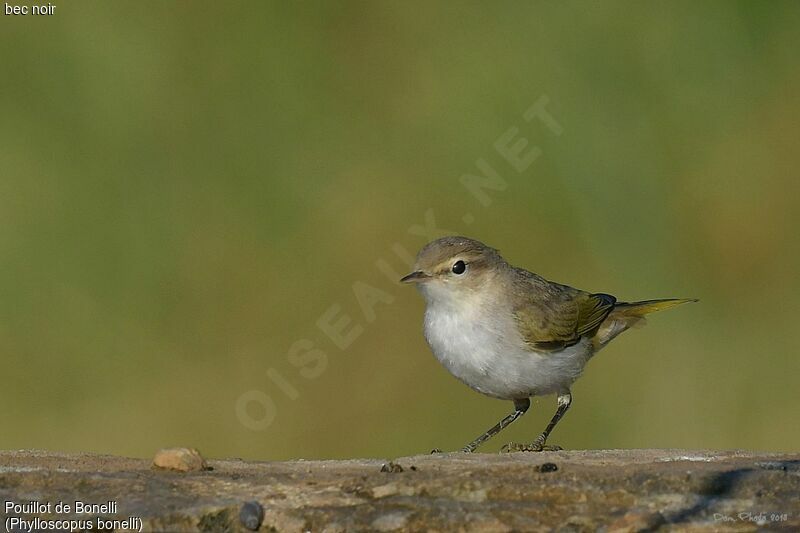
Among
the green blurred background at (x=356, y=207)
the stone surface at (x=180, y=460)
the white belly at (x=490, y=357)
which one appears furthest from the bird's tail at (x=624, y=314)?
the stone surface at (x=180, y=460)

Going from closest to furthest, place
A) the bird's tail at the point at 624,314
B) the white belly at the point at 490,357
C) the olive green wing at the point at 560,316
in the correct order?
1. the white belly at the point at 490,357
2. the olive green wing at the point at 560,316
3. the bird's tail at the point at 624,314

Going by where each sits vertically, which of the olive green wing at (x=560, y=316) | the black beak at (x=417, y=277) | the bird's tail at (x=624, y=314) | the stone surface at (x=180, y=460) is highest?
the stone surface at (x=180, y=460)

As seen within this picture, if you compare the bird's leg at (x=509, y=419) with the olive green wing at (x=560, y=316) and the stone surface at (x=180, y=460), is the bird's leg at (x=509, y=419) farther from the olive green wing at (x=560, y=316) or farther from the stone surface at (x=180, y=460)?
the stone surface at (x=180, y=460)

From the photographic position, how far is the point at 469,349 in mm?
7754

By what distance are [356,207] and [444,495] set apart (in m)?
5.18

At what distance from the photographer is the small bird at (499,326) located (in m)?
7.79

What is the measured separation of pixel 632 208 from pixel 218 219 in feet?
10.6

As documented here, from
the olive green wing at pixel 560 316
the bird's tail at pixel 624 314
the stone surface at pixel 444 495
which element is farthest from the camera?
the bird's tail at pixel 624 314

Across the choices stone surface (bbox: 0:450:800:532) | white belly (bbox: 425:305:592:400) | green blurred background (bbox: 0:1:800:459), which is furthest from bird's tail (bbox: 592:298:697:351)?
stone surface (bbox: 0:450:800:532)

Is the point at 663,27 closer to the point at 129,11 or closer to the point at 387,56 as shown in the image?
the point at 387,56

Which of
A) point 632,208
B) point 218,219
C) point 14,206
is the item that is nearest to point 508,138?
point 632,208

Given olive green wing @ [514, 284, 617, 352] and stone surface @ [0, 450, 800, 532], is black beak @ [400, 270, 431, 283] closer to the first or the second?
olive green wing @ [514, 284, 617, 352]

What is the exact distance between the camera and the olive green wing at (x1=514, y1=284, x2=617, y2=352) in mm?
8086

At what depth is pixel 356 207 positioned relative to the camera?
33.0 feet
